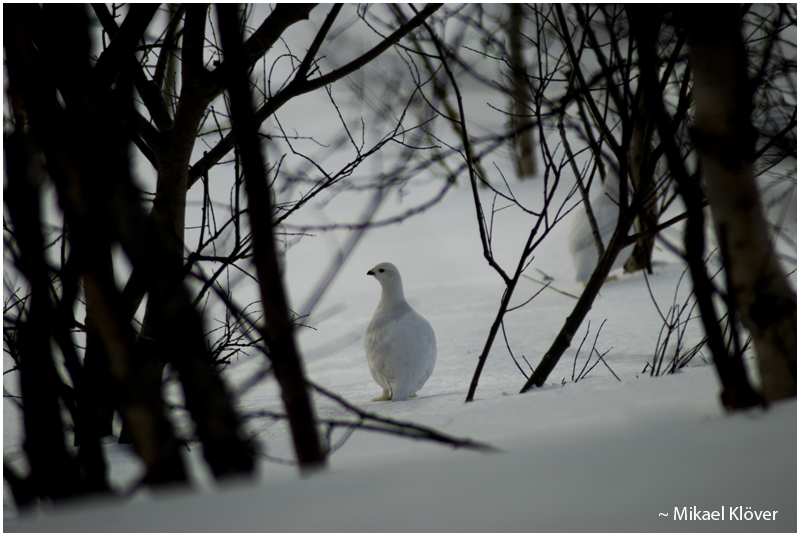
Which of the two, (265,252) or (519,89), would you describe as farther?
(519,89)

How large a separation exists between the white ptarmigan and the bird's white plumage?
1327 millimetres

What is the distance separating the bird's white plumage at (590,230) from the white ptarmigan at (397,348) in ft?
4.35

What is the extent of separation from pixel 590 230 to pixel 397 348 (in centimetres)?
166

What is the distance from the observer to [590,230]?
10.2 feet

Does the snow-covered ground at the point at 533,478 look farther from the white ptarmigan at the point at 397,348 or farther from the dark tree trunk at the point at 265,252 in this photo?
the white ptarmigan at the point at 397,348

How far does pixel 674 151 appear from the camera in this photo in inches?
26.7

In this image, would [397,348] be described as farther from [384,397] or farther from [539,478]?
[539,478]

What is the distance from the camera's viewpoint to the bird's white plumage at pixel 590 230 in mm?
2951

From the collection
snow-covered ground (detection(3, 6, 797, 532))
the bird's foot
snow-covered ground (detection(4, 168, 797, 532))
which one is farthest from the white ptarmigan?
snow-covered ground (detection(4, 168, 797, 532))

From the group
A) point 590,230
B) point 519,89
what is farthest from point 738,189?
point 590,230

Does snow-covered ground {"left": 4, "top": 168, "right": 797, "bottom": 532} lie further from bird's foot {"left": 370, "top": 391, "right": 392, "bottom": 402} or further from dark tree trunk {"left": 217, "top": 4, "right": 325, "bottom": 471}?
bird's foot {"left": 370, "top": 391, "right": 392, "bottom": 402}

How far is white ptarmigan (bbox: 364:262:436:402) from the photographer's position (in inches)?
72.2

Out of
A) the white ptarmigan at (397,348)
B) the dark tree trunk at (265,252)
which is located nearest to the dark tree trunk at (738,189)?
the dark tree trunk at (265,252)

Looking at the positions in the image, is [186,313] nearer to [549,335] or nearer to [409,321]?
[409,321]
